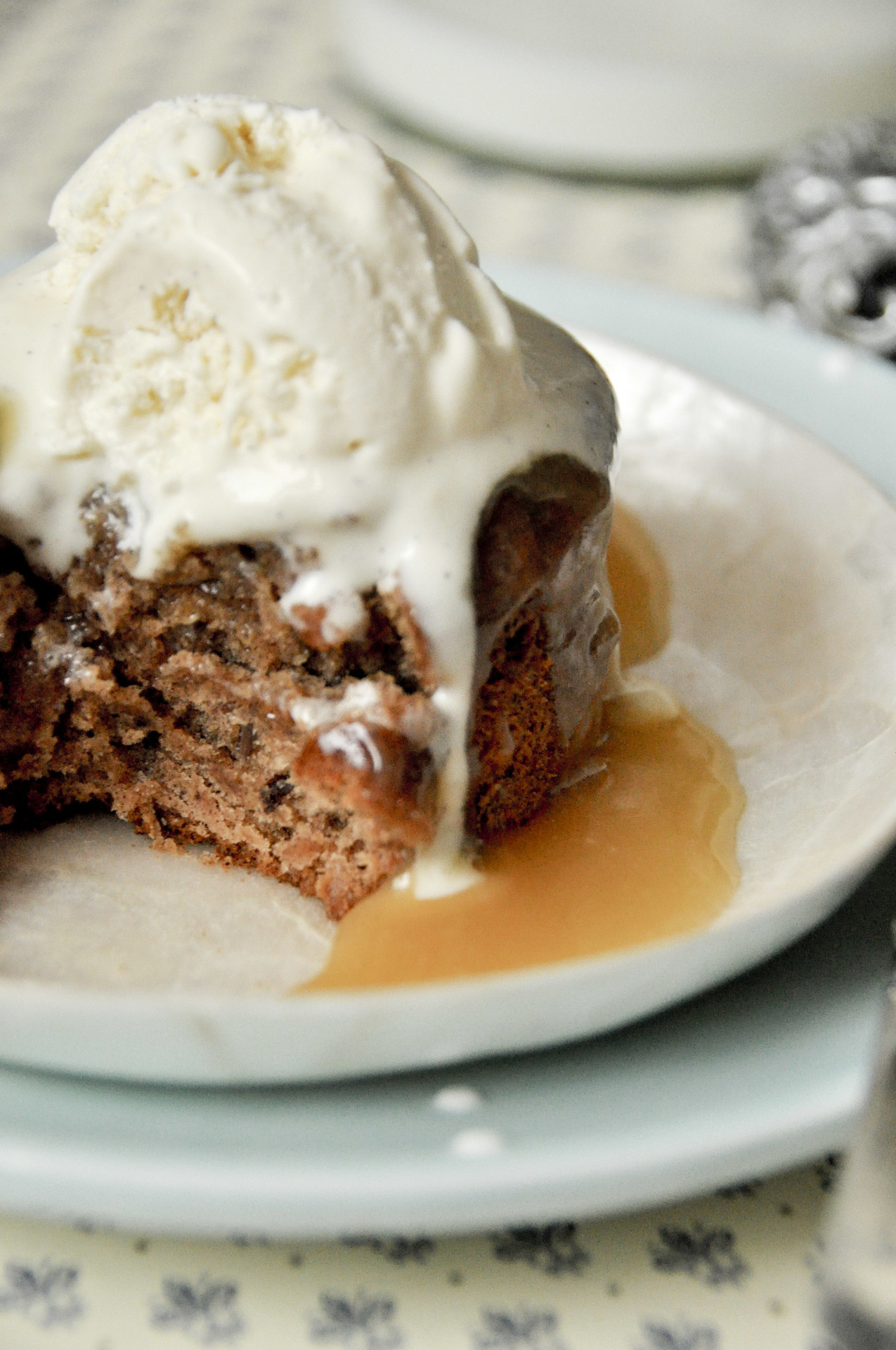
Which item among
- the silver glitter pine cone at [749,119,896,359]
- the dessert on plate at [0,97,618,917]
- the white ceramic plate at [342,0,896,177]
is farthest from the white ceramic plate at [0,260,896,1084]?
the white ceramic plate at [342,0,896,177]

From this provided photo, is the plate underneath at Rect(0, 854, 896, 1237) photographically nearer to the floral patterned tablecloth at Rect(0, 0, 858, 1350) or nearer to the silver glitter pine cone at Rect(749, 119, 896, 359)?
the floral patterned tablecloth at Rect(0, 0, 858, 1350)

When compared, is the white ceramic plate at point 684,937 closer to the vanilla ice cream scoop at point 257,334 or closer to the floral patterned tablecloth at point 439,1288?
the floral patterned tablecloth at point 439,1288

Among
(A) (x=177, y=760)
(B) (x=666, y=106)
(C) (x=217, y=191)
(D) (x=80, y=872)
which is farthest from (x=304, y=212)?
(B) (x=666, y=106)

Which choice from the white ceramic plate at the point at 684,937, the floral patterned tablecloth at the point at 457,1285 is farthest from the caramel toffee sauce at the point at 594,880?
the floral patterned tablecloth at the point at 457,1285

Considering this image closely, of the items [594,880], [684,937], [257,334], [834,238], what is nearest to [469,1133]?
[684,937]

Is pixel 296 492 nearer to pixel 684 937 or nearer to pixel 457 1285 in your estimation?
pixel 684 937
